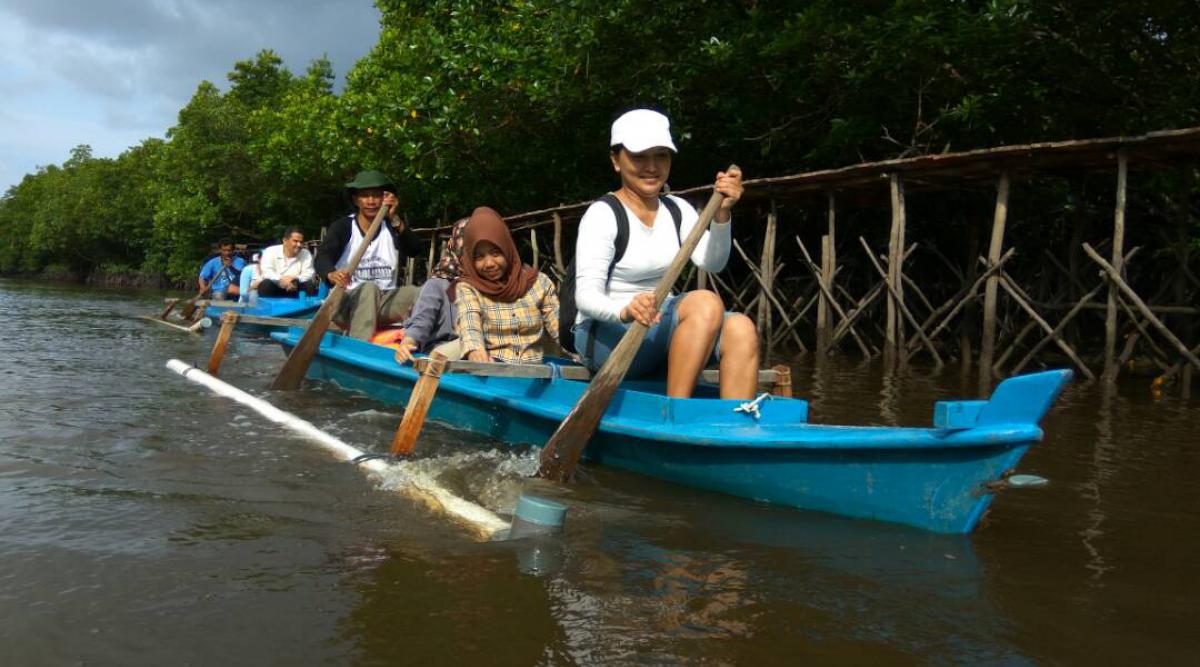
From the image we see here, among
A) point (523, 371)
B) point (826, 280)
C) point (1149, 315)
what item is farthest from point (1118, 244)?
point (523, 371)

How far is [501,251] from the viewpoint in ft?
16.8

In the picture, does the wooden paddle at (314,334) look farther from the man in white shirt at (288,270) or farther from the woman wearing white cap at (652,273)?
the man in white shirt at (288,270)

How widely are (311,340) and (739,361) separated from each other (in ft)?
13.4

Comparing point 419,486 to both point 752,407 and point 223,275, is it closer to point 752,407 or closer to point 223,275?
point 752,407

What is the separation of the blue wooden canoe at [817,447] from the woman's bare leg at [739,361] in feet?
0.58

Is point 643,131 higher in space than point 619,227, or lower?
higher

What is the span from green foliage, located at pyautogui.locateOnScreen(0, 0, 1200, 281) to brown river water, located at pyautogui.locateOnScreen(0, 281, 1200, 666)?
678 centimetres

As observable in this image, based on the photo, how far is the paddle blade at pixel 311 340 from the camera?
7.06m

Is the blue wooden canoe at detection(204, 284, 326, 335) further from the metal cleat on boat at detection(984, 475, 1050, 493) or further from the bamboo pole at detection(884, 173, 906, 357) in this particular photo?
the metal cleat on boat at detection(984, 475, 1050, 493)

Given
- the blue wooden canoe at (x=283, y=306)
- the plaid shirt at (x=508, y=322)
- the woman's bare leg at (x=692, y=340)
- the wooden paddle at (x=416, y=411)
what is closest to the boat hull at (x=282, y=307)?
the blue wooden canoe at (x=283, y=306)

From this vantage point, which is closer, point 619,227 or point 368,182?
point 619,227

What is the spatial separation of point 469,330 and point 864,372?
6.04 metres

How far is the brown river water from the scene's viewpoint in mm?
2414

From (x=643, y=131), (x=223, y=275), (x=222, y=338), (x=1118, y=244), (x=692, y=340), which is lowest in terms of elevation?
(x=222, y=338)
